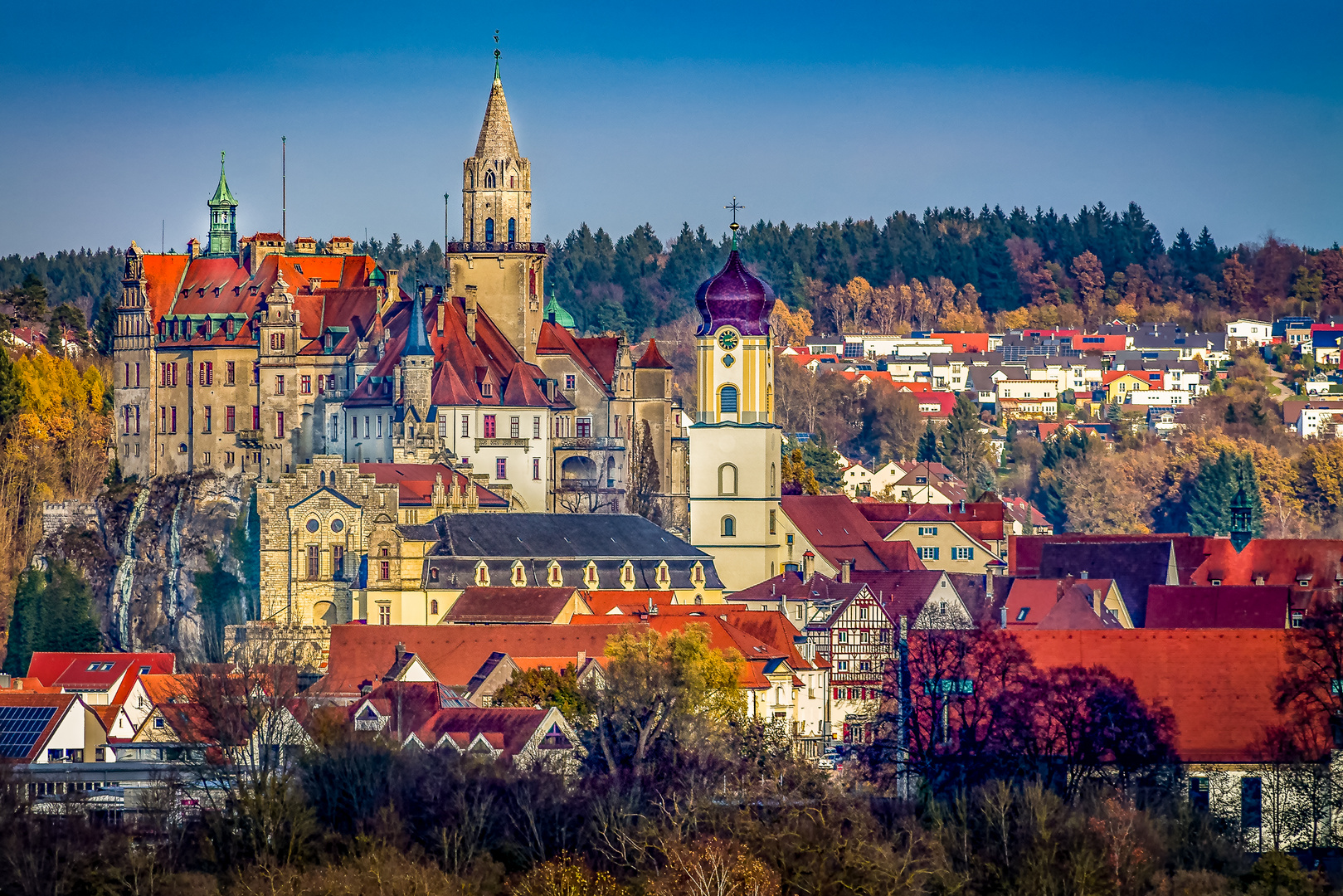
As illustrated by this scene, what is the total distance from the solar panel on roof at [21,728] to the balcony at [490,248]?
35.0m

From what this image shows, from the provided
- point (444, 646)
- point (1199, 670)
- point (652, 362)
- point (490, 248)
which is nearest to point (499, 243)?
point (490, 248)

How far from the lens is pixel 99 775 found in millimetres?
83688

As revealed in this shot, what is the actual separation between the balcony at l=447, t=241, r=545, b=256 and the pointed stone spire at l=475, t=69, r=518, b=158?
311cm

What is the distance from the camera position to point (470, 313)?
118 m

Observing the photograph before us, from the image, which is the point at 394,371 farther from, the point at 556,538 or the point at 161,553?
the point at 556,538

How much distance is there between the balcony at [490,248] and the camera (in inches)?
4742

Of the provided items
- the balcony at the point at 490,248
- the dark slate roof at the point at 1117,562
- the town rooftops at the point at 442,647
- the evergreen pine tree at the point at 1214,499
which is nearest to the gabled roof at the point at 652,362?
Result: the balcony at the point at 490,248

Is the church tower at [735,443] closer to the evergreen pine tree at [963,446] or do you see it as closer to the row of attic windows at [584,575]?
the row of attic windows at [584,575]

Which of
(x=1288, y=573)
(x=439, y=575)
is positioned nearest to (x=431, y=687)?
(x=439, y=575)

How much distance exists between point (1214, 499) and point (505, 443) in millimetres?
52683

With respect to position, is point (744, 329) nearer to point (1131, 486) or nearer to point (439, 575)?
point (439, 575)

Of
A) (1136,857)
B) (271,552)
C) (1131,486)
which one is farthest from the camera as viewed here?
(1131,486)

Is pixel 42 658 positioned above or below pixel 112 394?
below

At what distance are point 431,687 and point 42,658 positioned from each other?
19.8 meters
